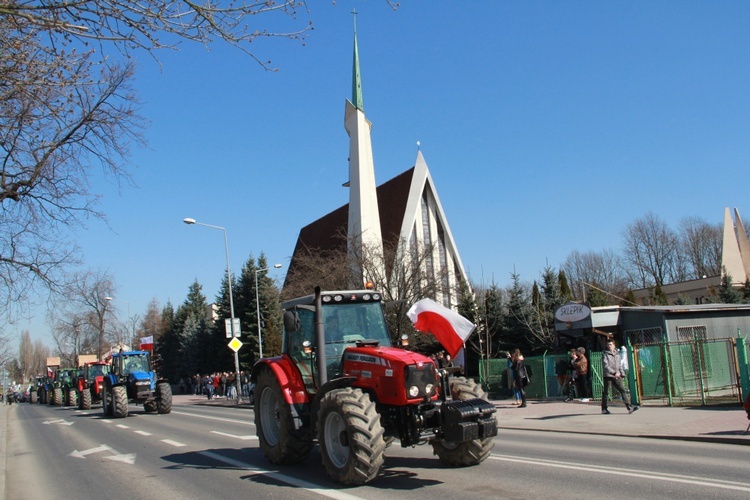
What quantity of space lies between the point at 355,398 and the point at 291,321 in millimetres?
1921

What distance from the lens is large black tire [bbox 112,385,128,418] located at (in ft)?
74.8

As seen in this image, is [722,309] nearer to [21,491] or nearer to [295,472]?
[295,472]

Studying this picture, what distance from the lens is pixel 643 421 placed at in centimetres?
1412

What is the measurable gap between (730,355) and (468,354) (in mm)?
17929

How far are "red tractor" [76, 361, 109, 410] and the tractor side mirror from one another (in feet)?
74.5

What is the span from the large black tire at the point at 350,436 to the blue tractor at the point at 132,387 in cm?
1718

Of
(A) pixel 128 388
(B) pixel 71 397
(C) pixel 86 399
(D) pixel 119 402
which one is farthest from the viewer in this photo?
(B) pixel 71 397

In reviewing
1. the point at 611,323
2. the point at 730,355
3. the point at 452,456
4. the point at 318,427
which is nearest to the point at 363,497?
the point at 318,427

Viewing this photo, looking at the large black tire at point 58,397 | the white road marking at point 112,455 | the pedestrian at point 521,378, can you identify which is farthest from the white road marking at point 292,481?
the large black tire at point 58,397

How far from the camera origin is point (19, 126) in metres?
8.77

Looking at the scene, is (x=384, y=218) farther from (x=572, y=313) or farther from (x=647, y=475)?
(x=647, y=475)

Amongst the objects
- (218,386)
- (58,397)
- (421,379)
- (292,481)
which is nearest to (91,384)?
(58,397)

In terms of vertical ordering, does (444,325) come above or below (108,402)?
above

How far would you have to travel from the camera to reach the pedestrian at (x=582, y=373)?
62.6 feet
